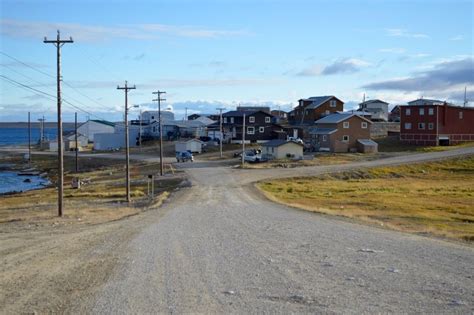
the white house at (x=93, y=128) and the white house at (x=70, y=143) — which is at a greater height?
the white house at (x=93, y=128)

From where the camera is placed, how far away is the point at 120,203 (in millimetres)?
41375

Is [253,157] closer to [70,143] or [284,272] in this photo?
[70,143]

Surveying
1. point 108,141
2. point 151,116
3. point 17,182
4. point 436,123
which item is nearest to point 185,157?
point 17,182

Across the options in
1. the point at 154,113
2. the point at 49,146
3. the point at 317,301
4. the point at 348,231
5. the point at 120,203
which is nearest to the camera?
the point at 317,301

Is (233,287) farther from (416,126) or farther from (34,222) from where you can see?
(416,126)

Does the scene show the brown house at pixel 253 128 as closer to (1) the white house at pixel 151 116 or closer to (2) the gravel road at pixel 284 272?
(1) the white house at pixel 151 116

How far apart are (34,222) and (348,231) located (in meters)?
14.9

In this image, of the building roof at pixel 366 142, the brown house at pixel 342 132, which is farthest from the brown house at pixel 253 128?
the building roof at pixel 366 142

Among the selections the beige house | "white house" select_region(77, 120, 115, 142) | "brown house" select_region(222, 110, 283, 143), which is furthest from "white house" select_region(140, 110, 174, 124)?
the beige house

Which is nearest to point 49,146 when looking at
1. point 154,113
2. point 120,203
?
point 154,113

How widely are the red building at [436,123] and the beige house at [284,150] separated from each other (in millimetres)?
20992

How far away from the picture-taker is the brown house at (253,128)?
105625 millimetres

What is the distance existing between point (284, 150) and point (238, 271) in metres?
66.4

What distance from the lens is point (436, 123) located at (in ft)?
288
